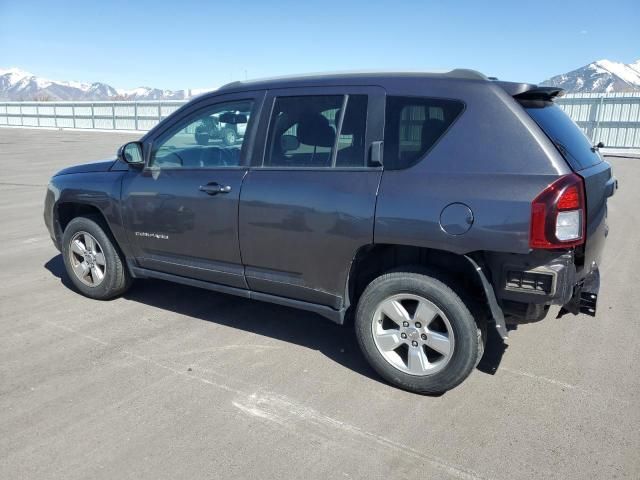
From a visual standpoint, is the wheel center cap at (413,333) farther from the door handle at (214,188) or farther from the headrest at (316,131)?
the door handle at (214,188)

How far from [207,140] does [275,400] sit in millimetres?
2131

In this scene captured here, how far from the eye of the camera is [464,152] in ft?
9.90

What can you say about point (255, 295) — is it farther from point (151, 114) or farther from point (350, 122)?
point (151, 114)

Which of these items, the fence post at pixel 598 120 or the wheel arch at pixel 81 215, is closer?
the wheel arch at pixel 81 215

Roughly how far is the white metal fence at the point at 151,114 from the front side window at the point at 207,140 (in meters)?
21.5

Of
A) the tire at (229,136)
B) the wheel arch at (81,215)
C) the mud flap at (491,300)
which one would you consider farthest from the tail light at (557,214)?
the wheel arch at (81,215)

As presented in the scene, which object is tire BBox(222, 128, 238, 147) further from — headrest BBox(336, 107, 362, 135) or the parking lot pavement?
the parking lot pavement

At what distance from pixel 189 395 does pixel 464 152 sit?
221 centimetres

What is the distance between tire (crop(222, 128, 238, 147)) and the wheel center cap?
74.6 inches

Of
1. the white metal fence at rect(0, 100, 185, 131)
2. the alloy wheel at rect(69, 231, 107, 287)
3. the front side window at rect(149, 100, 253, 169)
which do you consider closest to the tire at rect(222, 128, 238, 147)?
the front side window at rect(149, 100, 253, 169)

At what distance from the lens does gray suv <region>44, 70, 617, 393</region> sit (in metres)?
2.89

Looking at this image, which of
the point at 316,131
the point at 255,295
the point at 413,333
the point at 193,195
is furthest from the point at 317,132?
the point at 413,333

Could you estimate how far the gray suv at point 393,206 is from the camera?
2895 mm

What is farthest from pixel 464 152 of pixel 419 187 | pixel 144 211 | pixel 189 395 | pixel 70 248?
pixel 70 248
